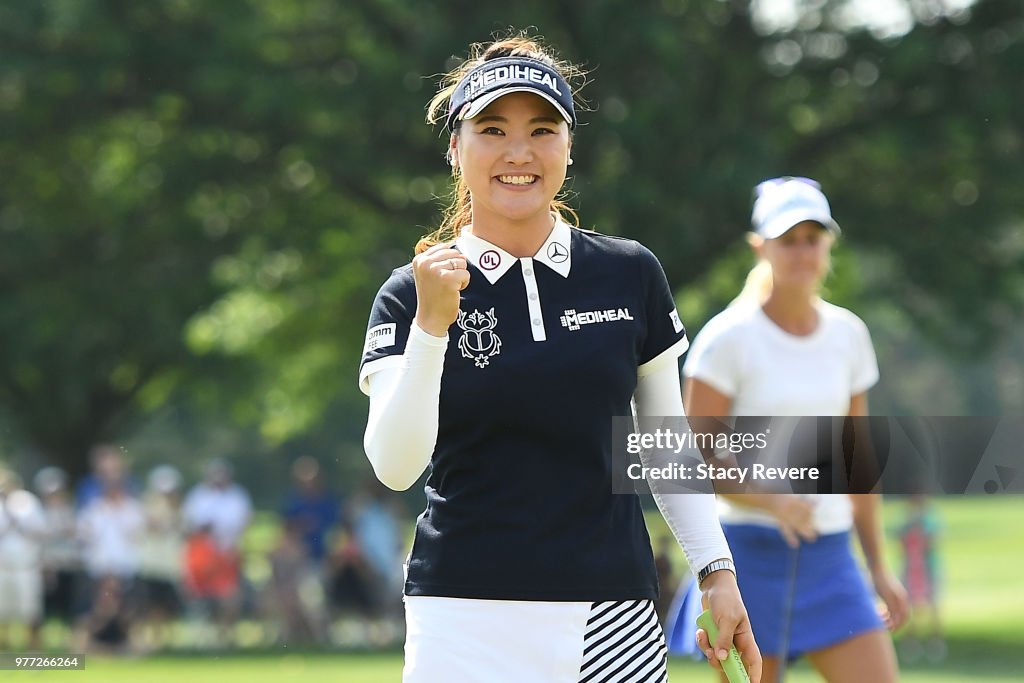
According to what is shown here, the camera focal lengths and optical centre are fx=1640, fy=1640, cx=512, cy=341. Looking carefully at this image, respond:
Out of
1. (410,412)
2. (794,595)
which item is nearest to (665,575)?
(794,595)

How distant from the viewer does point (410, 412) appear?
3.22 m

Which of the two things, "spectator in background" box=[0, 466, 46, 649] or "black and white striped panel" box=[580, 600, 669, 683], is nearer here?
"black and white striped panel" box=[580, 600, 669, 683]

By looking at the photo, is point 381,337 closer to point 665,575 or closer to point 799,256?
point 799,256

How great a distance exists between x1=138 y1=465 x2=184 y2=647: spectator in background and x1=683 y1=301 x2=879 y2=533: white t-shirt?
13503mm

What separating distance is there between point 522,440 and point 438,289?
397 mm

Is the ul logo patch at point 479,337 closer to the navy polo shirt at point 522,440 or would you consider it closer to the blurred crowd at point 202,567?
the navy polo shirt at point 522,440

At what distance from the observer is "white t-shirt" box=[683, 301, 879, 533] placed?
558 cm

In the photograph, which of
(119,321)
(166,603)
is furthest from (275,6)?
(166,603)

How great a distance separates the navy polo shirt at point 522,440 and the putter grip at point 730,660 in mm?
203

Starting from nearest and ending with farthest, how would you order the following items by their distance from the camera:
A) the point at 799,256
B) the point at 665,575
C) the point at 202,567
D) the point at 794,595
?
the point at 794,595 → the point at 799,256 → the point at 665,575 → the point at 202,567

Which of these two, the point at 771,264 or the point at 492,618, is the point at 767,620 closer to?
the point at 771,264

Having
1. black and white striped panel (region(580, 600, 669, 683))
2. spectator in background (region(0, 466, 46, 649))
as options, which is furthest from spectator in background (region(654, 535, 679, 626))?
black and white striped panel (region(580, 600, 669, 683))

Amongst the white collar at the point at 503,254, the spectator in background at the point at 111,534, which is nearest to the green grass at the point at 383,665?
the spectator in background at the point at 111,534

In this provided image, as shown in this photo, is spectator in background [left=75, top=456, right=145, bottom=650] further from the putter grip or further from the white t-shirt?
the putter grip
